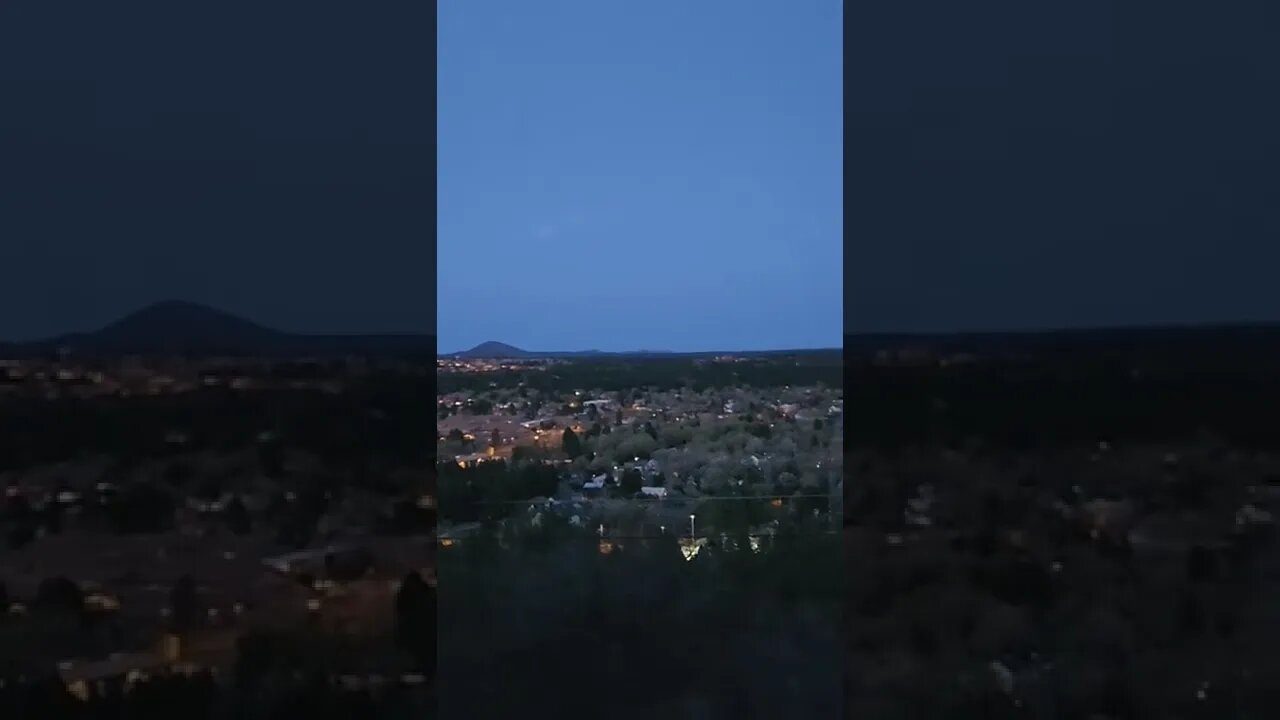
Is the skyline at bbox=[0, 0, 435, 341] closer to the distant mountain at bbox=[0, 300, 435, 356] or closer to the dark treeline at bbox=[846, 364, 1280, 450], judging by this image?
the distant mountain at bbox=[0, 300, 435, 356]

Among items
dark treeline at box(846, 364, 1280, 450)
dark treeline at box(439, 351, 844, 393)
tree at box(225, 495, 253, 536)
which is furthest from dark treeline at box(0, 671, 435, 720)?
dark treeline at box(846, 364, 1280, 450)

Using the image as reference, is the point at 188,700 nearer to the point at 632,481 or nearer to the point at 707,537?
the point at 632,481

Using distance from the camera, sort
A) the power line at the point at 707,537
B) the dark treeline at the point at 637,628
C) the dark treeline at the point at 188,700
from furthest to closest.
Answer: the power line at the point at 707,537 → the dark treeline at the point at 637,628 → the dark treeline at the point at 188,700

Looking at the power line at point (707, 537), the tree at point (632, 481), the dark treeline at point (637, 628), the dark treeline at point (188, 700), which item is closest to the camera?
the dark treeline at point (188, 700)

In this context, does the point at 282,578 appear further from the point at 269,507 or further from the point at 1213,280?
the point at 1213,280

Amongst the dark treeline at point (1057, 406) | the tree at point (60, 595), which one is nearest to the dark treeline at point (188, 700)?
the tree at point (60, 595)

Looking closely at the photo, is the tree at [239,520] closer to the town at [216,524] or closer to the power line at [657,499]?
the town at [216,524]
